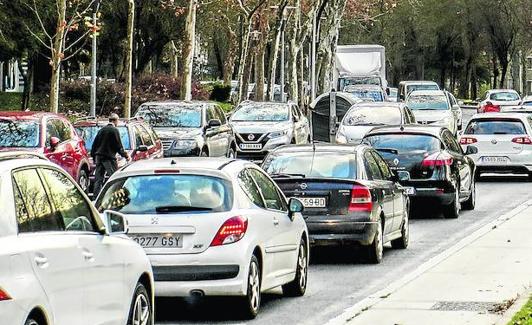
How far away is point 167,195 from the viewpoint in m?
12.3

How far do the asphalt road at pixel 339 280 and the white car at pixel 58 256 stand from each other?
3013 mm

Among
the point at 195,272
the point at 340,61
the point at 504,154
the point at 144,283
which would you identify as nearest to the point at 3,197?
the point at 144,283

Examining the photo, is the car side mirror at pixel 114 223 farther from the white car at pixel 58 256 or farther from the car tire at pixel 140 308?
the car tire at pixel 140 308

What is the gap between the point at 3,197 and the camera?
24.1 feet

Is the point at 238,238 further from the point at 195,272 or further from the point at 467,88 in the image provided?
the point at 467,88

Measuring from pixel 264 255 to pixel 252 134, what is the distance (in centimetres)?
2552

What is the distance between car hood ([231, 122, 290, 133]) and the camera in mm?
38125

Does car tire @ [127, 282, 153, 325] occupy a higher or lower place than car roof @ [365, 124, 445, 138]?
lower

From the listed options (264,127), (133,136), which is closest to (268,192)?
(133,136)

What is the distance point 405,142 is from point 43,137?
20.0ft

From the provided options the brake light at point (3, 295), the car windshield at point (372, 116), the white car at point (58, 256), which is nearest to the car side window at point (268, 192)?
the white car at point (58, 256)

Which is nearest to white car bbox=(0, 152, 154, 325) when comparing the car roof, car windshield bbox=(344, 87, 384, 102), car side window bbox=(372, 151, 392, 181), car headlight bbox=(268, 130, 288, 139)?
car side window bbox=(372, 151, 392, 181)

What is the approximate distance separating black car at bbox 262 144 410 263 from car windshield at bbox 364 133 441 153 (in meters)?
5.14

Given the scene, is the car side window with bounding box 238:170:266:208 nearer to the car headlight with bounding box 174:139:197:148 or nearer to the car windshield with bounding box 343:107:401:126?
the car headlight with bounding box 174:139:197:148
